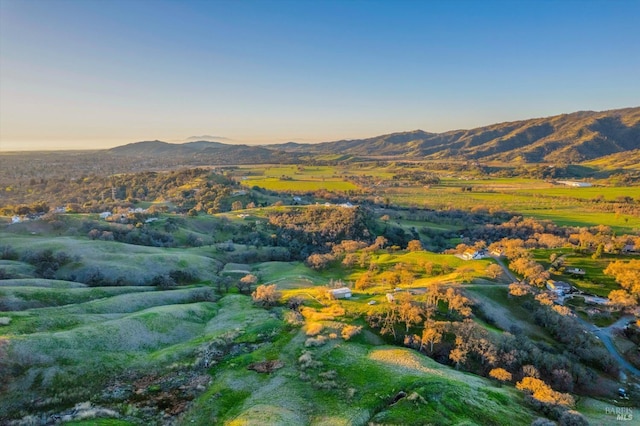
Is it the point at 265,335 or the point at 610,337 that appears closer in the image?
the point at 265,335

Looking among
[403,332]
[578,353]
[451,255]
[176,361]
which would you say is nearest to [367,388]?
[403,332]

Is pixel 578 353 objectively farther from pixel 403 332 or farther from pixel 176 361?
pixel 176 361

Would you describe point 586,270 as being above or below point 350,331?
below

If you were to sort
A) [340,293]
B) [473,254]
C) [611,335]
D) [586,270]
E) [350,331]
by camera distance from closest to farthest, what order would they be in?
[350,331]
[611,335]
[340,293]
[586,270]
[473,254]

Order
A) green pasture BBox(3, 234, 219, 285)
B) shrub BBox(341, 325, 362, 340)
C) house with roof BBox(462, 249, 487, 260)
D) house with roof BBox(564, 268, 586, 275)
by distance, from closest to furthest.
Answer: shrub BBox(341, 325, 362, 340) → green pasture BBox(3, 234, 219, 285) → house with roof BBox(564, 268, 586, 275) → house with roof BBox(462, 249, 487, 260)

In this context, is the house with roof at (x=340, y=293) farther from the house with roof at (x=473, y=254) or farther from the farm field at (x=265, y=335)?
the house with roof at (x=473, y=254)

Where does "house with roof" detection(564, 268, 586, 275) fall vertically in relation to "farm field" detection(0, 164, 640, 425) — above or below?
below

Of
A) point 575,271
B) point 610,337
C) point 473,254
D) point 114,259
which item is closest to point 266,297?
point 114,259

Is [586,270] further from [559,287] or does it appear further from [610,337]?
[610,337]

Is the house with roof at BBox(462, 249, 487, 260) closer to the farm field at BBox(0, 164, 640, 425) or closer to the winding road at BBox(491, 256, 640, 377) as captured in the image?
the farm field at BBox(0, 164, 640, 425)

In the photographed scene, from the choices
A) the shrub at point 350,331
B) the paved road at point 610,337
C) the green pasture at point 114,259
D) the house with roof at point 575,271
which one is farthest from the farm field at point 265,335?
the paved road at point 610,337

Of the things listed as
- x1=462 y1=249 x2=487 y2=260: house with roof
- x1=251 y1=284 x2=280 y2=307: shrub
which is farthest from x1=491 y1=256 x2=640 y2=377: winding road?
x1=251 y1=284 x2=280 y2=307: shrub
